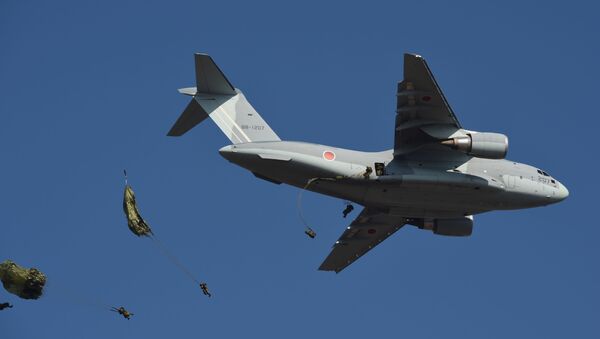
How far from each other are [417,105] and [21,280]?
→ 9879 millimetres

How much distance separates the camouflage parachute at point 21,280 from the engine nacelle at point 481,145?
10.1 meters

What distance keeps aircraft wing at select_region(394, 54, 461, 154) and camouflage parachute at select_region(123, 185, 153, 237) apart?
6.55 m

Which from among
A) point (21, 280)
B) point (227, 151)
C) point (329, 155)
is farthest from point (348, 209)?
point (21, 280)

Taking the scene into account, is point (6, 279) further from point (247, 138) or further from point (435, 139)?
point (435, 139)

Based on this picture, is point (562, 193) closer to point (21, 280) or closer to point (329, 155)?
point (329, 155)

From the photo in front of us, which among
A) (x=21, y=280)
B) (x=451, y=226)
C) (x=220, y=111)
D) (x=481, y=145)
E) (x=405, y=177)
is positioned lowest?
(x=21, y=280)

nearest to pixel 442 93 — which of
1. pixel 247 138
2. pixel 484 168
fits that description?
pixel 484 168

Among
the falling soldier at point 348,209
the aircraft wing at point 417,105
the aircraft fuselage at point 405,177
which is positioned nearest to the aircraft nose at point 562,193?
the aircraft fuselage at point 405,177

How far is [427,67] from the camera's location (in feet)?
83.1

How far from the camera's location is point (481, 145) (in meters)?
26.7

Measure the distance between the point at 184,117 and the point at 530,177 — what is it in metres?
8.98

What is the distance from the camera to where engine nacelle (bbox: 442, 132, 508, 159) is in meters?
26.7

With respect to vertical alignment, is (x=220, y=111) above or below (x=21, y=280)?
above

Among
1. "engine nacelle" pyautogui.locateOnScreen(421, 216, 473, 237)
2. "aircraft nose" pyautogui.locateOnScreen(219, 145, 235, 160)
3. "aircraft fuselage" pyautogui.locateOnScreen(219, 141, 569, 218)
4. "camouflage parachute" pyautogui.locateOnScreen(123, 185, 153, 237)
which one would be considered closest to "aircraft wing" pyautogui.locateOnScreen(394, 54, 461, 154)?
"aircraft fuselage" pyautogui.locateOnScreen(219, 141, 569, 218)
